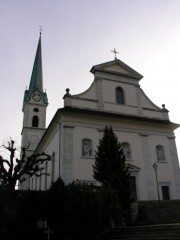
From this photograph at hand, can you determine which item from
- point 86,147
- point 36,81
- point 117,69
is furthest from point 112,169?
point 36,81

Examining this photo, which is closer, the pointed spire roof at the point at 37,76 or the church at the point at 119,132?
the church at the point at 119,132


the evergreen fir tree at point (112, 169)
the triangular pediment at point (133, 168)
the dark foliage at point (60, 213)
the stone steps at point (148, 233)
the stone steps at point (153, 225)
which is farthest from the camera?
the triangular pediment at point (133, 168)

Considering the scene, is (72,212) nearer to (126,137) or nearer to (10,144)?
(126,137)

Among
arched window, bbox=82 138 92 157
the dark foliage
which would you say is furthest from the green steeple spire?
the dark foliage

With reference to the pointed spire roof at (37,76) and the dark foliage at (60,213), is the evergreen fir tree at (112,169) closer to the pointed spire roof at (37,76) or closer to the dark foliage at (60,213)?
the dark foliage at (60,213)

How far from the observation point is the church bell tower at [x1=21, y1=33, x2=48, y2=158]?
4450 centimetres

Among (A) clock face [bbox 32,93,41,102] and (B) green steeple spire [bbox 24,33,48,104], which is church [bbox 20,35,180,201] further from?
(B) green steeple spire [bbox 24,33,48,104]

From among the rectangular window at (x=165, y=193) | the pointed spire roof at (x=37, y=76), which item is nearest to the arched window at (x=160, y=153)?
the rectangular window at (x=165, y=193)

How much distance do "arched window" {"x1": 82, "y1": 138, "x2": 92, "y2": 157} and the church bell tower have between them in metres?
22.1

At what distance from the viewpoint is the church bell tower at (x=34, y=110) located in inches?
1752

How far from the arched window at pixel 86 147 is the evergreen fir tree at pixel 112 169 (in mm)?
3717

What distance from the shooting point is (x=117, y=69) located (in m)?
27.4

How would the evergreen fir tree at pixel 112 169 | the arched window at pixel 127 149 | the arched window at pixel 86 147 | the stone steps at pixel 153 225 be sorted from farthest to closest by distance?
1. the arched window at pixel 127 149
2. the arched window at pixel 86 147
3. the evergreen fir tree at pixel 112 169
4. the stone steps at pixel 153 225

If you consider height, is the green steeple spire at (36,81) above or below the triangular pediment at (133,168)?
above
